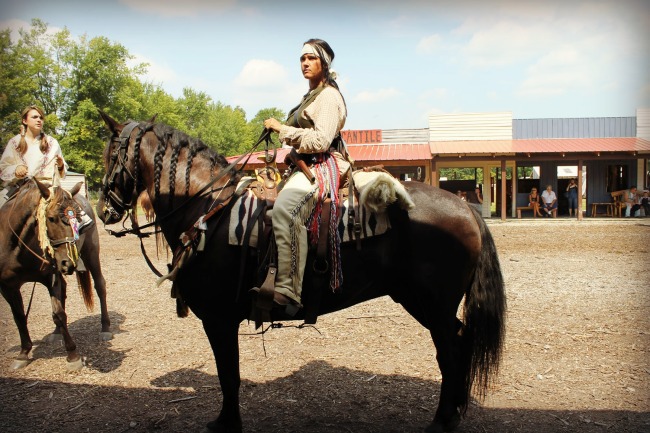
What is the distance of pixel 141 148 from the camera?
3363mm

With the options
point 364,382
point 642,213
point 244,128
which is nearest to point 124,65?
point 244,128

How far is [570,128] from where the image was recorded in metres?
27.0

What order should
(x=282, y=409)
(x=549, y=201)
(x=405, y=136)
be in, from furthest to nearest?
1. (x=405, y=136)
2. (x=549, y=201)
3. (x=282, y=409)

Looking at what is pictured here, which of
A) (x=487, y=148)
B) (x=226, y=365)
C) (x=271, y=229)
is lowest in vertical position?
(x=226, y=365)

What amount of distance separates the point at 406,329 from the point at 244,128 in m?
73.4

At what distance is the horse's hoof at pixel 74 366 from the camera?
186 inches

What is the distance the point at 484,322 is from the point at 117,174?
313cm

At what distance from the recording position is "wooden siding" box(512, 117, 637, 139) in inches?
1054

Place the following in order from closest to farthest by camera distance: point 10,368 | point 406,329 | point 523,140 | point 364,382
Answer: point 364,382 < point 10,368 < point 406,329 < point 523,140

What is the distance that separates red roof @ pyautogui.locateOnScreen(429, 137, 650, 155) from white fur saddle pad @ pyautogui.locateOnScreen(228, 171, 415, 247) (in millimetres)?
20747

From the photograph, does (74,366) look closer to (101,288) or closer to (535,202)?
(101,288)

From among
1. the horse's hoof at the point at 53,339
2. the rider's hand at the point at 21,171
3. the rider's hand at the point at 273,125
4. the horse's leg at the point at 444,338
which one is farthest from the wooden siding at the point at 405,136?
the rider's hand at the point at 273,125

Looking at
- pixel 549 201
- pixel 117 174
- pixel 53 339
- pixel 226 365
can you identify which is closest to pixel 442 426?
pixel 226 365

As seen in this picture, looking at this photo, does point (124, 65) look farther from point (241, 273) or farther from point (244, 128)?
point (241, 273)
